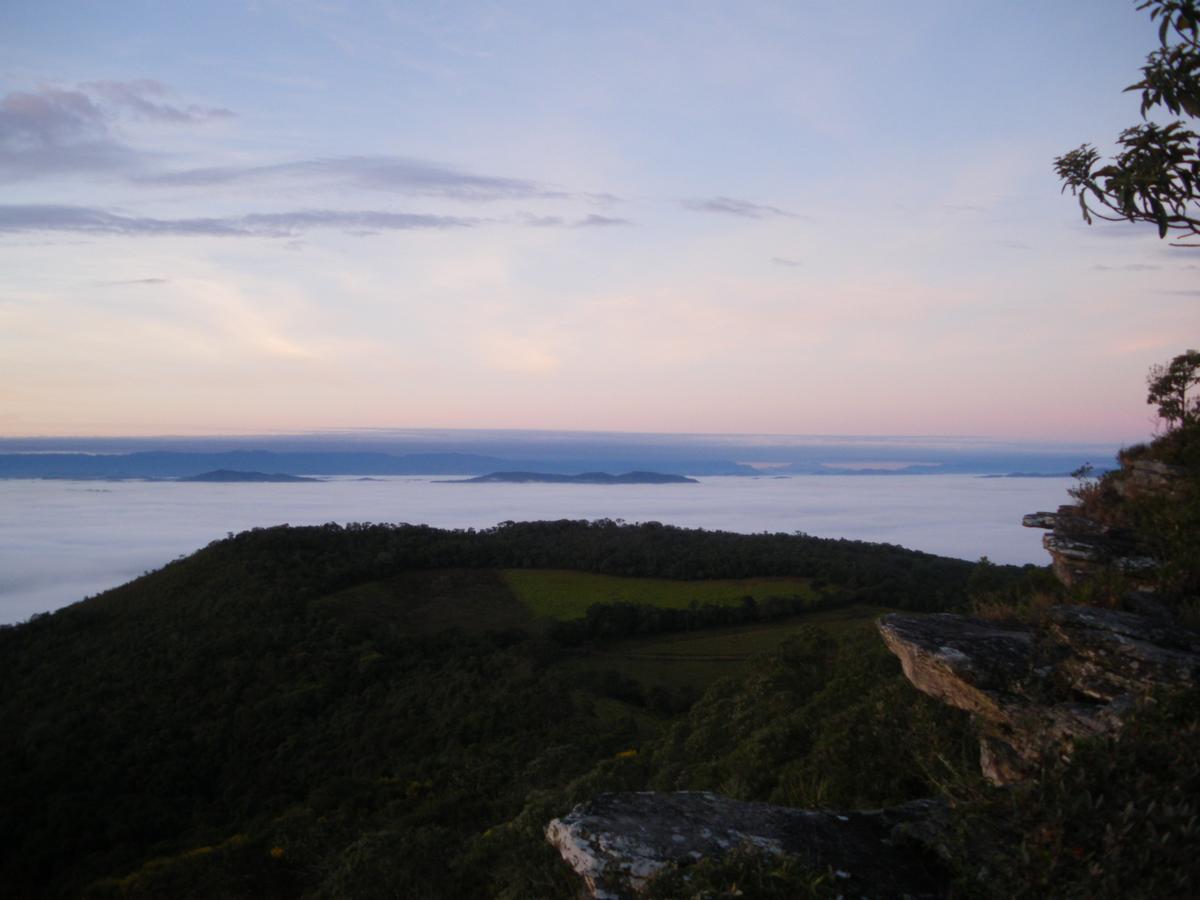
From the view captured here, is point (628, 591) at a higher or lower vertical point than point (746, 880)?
lower

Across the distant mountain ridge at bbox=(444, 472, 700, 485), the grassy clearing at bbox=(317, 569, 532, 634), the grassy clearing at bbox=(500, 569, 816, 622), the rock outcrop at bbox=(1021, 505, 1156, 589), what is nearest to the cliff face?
the rock outcrop at bbox=(1021, 505, 1156, 589)

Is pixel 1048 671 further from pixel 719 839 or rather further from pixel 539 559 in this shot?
pixel 539 559

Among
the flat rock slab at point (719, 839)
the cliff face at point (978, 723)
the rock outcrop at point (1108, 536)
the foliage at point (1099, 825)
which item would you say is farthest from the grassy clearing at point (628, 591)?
the foliage at point (1099, 825)

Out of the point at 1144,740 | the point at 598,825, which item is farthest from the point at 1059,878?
the point at 598,825

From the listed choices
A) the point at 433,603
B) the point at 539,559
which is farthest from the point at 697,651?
the point at 539,559

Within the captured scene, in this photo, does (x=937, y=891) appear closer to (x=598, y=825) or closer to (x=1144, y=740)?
(x=1144, y=740)

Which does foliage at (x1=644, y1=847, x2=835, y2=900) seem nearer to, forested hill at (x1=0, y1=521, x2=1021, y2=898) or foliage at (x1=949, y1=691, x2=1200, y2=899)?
foliage at (x1=949, y1=691, x2=1200, y2=899)
